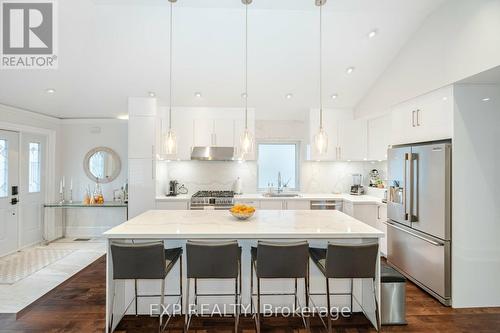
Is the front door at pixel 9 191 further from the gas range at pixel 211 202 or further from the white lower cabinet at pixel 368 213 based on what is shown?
the white lower cabinet at pixel 368 213

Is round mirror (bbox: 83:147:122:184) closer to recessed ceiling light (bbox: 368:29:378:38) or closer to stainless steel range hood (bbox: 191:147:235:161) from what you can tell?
stainless steel range hood (bbox: 191:147:235:161)

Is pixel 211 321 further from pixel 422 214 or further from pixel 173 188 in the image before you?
pixel 173 188

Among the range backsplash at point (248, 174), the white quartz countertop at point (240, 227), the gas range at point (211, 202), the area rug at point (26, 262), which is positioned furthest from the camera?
the range backsplash at point (248, 174)

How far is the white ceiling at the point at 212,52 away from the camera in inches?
130

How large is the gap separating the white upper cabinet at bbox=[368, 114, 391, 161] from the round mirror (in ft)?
16.1

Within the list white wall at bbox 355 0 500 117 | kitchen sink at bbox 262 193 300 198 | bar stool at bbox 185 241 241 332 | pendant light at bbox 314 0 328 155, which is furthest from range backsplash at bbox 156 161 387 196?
bar stool at bbox 185 241 241 332

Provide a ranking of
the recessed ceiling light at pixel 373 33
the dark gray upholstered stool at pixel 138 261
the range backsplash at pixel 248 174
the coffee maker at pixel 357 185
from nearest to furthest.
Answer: the dark gray upholstered stool at pixel 138 261, the recessed ceiling light at pixel 373 33, the coffee maker at pixel 357 185, the range backsplash at pixel 248 174

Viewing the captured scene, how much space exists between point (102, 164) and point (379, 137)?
5.34 meters

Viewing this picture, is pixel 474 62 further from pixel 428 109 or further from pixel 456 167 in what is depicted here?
pixel 456 167

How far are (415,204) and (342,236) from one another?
57.8 inches

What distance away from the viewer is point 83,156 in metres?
5.61

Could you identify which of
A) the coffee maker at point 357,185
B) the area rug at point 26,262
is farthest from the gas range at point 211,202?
the coffee maker at point 357,185

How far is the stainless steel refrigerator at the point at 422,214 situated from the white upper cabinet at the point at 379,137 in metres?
0.88

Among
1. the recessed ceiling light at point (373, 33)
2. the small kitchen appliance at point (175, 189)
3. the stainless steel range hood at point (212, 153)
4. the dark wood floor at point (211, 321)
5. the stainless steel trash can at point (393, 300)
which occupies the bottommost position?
the dark wood floor at point (211, 321)
